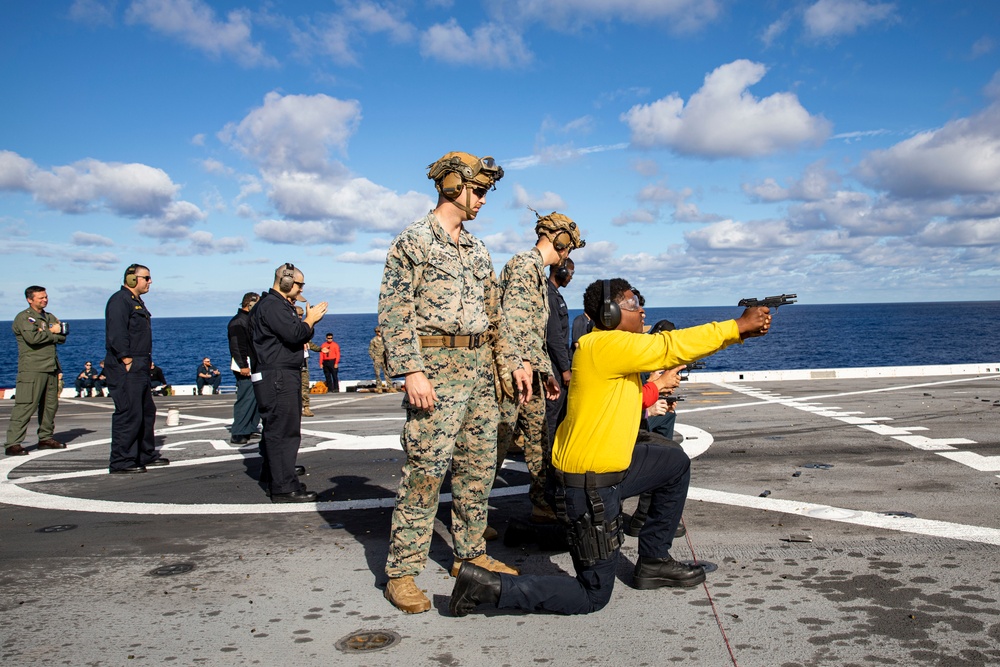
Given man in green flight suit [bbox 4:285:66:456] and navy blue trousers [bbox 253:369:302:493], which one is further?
man in green flight suit [bbox 4:285:66:456]

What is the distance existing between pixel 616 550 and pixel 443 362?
1.27 meters

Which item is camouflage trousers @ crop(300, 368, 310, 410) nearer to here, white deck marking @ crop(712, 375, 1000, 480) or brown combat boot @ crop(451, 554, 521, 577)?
white deck marking @ crop(712, 375, 1000, 480)

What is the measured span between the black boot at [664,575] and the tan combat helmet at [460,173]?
2.09 metres

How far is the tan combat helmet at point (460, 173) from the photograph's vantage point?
4172 mm

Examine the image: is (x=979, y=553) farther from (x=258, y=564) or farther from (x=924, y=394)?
(x=924, y=394)

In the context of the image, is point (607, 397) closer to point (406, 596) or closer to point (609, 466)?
point (609, 466)

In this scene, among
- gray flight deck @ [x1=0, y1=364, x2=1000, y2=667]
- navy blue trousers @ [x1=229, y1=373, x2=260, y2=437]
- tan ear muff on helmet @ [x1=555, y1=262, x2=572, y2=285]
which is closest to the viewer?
gray flight deck @ [x1=0, y1=364, x2=1000, y2=667]

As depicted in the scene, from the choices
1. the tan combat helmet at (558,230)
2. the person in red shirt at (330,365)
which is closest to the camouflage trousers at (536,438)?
the tan combat helmet at (558,230)

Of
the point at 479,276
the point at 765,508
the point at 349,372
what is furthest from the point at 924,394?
the point at 349,372

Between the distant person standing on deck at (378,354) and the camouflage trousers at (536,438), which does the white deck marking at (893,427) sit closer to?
the camouflage trousers at (536,438)

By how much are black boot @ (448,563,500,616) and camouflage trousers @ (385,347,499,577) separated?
1.42ft

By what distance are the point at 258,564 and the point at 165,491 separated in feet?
9.70

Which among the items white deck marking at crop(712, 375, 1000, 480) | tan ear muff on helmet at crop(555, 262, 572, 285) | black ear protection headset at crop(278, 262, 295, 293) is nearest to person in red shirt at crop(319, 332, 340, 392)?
white deck marking at crop(712, 375, 1000, 480)

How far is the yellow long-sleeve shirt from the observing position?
3.75 meters
